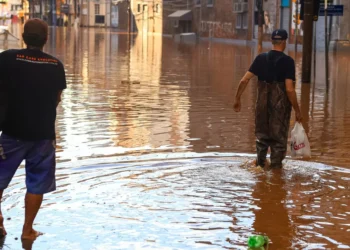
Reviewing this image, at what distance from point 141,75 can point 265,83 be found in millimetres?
15533

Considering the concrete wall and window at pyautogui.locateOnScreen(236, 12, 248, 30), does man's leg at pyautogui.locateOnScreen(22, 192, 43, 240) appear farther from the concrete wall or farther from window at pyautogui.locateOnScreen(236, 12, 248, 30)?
the concrete wall

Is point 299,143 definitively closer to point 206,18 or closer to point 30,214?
point 30,214

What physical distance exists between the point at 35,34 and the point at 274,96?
138 inches

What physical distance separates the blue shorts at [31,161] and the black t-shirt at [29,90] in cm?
6

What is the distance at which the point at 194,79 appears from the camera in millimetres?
22828

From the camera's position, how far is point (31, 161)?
6.04 m

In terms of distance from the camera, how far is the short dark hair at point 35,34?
19.5ft

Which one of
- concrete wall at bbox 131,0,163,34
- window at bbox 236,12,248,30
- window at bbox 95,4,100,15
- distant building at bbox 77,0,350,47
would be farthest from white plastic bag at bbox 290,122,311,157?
window at bbox 95,4,100,15

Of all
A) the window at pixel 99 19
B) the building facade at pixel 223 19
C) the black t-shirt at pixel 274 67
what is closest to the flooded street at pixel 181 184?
the black t-shirt at pixel 274 67

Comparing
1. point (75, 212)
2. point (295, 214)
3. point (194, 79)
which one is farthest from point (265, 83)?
point (194, 79)

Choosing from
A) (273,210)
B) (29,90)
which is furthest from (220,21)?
(29,90)

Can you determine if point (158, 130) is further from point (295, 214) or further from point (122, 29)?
point (122, 29)

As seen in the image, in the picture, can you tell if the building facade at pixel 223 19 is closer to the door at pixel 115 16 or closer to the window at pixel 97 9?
the door at pixel 115 16

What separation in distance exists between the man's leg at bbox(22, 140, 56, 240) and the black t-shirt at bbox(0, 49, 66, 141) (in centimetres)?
10
